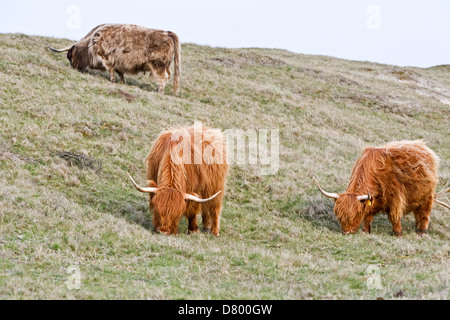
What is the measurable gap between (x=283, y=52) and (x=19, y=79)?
107 feet

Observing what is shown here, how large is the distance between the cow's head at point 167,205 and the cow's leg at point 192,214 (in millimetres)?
546

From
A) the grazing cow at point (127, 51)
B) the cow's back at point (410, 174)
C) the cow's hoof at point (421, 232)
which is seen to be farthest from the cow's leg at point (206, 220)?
the grazing cow at point (127, 51)

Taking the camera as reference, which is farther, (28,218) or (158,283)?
(28,218)

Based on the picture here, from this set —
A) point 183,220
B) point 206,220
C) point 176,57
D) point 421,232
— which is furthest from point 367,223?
point 176,57

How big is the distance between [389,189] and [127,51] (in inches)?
521

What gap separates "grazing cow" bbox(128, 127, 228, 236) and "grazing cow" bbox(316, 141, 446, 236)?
2.15 m

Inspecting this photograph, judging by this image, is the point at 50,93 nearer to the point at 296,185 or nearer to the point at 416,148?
the point at 296,185

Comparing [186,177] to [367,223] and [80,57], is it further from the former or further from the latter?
[80,57]

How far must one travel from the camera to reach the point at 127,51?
1980cm

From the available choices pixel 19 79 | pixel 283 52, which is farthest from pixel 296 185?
pixel 283 52

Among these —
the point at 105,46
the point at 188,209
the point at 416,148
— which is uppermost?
the point at 105,46

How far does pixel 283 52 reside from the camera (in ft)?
151

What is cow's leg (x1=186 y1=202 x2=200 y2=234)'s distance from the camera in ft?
28.6

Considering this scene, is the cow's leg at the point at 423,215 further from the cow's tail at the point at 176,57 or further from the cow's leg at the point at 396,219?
the cow's tail at the point at 176,57
